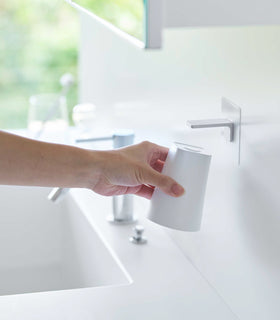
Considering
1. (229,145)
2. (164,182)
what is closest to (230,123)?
(229,145)

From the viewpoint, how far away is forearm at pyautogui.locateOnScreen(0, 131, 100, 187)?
1.00 metres

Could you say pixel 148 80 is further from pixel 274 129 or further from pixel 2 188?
pixel 274 129

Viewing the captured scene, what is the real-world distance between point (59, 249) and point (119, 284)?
44 cm

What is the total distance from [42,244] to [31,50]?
13.1 ft

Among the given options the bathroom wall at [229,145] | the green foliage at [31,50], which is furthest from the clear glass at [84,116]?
the green foliage at [31,50]

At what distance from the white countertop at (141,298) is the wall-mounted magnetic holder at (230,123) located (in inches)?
9.7

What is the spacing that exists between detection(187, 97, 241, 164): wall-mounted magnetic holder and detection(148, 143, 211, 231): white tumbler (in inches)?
2.2

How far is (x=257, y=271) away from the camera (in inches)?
39.8

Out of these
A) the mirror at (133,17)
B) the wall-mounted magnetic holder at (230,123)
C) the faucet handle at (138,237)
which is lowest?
the faucet handle at (138,237)

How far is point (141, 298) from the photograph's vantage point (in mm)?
1106

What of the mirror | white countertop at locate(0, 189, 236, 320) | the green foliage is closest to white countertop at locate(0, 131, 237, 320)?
white countertop at locate(0, 189, 236, 320)

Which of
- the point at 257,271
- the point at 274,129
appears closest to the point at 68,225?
the point at 257,271

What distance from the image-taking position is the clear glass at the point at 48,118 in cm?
177

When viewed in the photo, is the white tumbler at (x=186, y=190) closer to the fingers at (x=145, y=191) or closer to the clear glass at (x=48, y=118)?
the fingers at (x=145, y=191)
